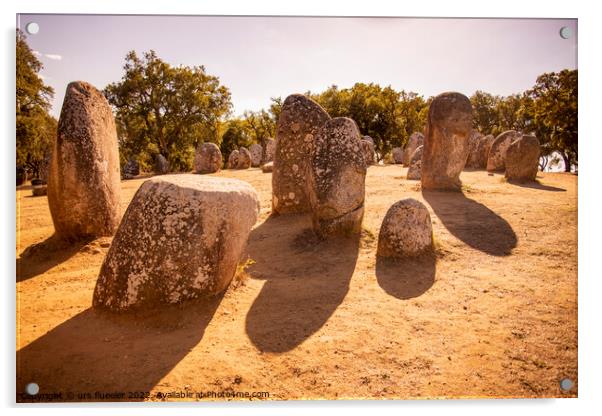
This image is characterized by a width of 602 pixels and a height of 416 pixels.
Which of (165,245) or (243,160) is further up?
(243,160)

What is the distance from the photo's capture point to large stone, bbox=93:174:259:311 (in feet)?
11.6

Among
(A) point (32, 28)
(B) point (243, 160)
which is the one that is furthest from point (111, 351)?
(B) point (243, 160)

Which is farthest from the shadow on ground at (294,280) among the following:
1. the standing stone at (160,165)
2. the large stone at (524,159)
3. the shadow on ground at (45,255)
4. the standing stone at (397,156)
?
the standing stone at (397,156)

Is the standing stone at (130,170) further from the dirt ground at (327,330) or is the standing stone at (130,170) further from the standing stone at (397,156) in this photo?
the standing stone at (397,156)

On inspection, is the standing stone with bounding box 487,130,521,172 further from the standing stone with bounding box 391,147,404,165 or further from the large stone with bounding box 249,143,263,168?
the large stone with bounding box 249,143,263,168

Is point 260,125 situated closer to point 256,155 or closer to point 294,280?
point 256,155

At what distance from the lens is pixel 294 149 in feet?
26.5

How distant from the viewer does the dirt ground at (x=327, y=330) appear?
9.86 ft

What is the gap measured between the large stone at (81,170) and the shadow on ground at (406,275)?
184 inches

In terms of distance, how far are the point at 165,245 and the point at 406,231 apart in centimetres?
343

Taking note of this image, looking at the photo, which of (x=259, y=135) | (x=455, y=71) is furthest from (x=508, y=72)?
(x=259, y=135)

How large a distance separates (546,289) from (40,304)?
5768 mm

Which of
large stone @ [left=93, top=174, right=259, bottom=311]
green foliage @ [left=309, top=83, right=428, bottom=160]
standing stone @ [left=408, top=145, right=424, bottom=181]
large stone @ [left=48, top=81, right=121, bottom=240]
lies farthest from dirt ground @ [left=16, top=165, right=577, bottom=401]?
green foliage @ [left=309, top=83, right=428, bottom=160]

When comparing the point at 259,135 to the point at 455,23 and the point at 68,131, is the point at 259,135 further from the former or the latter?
the point at 455,23
